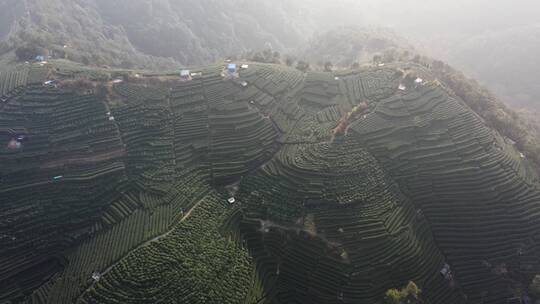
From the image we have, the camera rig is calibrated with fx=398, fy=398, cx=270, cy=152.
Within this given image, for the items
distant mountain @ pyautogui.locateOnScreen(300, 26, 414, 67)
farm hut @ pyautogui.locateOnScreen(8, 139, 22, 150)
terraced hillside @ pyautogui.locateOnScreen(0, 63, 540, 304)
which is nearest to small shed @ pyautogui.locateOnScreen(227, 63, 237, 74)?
terraced hillside @ pyautogui.locateOnScreen(0, 63, 540, 304)

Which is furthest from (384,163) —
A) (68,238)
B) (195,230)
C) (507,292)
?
(68,238)

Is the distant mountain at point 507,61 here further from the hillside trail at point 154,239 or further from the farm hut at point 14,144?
the farm hut at point 14,144

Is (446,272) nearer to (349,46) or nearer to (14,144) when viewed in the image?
(14,144)

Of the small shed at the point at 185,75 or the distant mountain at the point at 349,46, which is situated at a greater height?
the small shed at the point at 185,75

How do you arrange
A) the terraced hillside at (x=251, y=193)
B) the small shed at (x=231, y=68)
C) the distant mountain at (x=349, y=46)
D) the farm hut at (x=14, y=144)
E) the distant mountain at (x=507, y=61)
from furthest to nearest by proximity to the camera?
the distant mountain at (x=507, y=61) → the distant mountain at (x=349, y=46) → the small shed at (x=231, y=68) → the farm hut at (x=14, y=144) → the terraced hillside at (x=251, y=193)

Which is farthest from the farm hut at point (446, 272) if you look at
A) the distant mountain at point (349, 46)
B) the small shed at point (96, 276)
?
the distant mountain at point (349, 46)

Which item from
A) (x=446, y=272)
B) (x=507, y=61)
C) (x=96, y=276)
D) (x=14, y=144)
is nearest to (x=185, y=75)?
(x=14, y=144)

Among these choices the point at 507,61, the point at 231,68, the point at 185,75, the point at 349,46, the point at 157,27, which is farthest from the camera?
the point at 157,27

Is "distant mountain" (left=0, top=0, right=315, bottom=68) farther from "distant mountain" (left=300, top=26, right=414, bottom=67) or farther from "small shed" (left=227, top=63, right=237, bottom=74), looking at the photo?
"small shed" (left=227, top=63, right=237, bottom=74)
